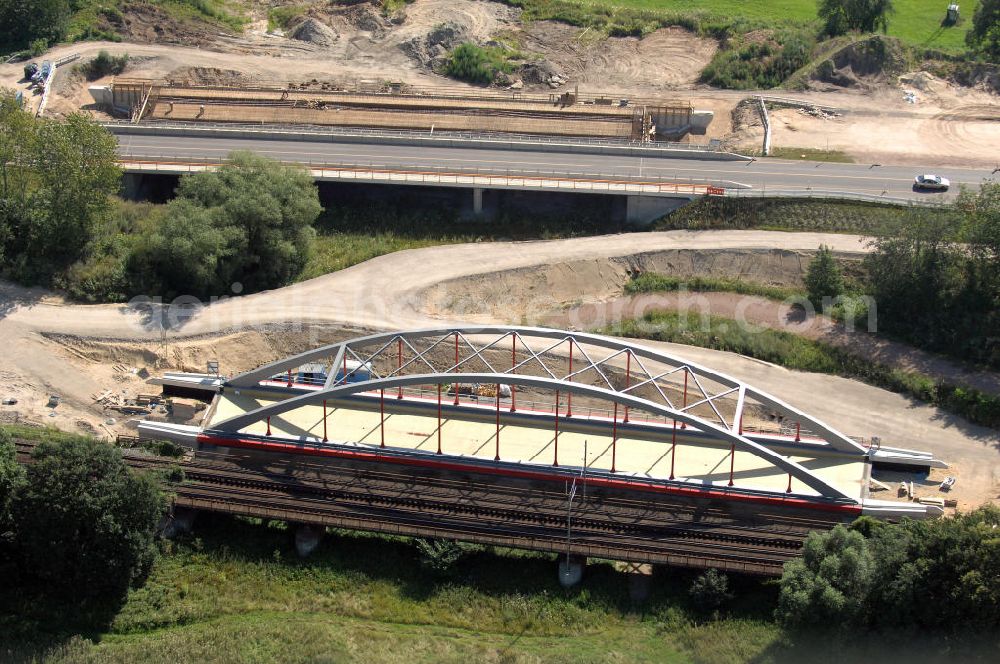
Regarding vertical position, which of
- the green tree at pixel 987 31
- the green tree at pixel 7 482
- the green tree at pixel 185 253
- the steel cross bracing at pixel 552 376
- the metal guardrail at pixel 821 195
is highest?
the green tree at pixel 987 31

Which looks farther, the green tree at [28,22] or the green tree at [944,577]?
the green tree at [28,22]

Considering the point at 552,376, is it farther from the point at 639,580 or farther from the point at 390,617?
the point at 390,617

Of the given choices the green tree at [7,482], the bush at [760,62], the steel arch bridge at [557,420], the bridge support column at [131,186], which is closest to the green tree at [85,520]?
the green tree at [7,482]

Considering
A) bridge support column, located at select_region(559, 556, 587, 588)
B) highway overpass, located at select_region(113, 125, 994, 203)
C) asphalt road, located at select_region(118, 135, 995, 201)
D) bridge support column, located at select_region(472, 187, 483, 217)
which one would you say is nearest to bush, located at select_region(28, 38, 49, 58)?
highway overpass, located at select_region(113, 125, 994, 203)

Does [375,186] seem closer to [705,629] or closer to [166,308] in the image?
[166,308]

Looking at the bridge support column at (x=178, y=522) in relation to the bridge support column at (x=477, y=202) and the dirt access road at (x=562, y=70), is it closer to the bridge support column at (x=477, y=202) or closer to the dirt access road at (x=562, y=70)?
the bridge support column at (x=477, y=202)

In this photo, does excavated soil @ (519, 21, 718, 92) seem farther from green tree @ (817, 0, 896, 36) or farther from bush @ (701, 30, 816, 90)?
green tree @ (817, 0, 896, 36)
